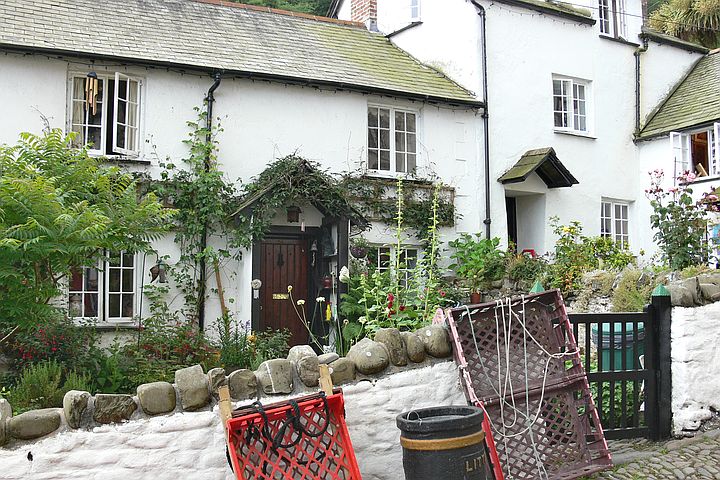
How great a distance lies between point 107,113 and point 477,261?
678cm

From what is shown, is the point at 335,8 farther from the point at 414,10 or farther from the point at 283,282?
the point at 283,282

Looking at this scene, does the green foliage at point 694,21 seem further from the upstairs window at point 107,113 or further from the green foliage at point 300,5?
the upstairs window at point 107,113

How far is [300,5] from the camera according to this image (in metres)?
24.5

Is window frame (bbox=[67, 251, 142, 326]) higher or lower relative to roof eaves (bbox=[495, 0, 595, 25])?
lower

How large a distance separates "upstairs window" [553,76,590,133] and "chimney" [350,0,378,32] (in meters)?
4.33

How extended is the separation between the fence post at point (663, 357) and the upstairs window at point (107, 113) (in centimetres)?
809

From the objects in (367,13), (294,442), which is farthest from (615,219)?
(294,442)

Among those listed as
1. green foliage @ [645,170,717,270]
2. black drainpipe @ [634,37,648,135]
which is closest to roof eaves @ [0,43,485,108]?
green foliage @ [645,170,717,270]

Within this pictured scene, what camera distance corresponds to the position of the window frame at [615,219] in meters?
16.5

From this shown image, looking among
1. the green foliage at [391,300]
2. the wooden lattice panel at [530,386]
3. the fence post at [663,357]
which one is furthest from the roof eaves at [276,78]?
the wooden lattice panel at [530,386]

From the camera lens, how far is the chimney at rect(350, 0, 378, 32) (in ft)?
56.6

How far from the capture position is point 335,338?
11375 millimetres

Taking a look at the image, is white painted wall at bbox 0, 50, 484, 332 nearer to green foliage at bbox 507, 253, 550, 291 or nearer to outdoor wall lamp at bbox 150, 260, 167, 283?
outdoor wall lamp at bbox 150, 260, 167, 283

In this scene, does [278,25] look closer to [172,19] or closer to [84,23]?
[172,19]
